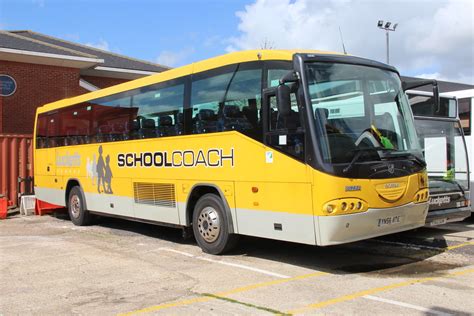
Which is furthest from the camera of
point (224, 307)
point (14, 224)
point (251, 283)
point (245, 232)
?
point (14, 224)

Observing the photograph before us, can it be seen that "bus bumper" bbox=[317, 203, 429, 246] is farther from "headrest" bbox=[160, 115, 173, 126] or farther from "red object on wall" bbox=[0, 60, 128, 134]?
"red object on wall" bbox=[0, 60, 128, 134]

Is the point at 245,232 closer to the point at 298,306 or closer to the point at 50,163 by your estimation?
the point at 298,306

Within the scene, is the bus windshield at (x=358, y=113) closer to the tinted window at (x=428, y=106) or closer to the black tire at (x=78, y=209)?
the tinted window at (x=428, y=106)

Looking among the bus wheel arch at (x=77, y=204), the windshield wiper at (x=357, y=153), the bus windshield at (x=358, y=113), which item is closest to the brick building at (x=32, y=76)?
the bus wheel arch at (x=77, y=204)

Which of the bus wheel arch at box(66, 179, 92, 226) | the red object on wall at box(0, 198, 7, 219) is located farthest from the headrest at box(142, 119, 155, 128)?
the red object on wall at box(0, 198, 7, 219)

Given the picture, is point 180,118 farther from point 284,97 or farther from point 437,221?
point 437,221

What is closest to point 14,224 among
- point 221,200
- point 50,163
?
point 50,163

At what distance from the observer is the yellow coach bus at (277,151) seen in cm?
661

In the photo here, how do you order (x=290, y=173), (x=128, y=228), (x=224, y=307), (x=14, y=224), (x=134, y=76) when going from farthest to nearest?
(x=134, y=76) < (x=14, y=224) < (x=128, y=228) < (x=290, y=173) < (x=224, y=307)

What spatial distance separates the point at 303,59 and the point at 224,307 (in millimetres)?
3523

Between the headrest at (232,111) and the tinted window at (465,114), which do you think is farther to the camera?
the tinted window at (465,114)

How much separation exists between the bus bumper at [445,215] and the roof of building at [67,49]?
1488cm

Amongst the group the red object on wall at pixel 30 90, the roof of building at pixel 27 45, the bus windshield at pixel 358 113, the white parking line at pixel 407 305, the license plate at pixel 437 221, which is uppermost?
the roof of building at pixel 27 45

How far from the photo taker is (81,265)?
25.2ft
